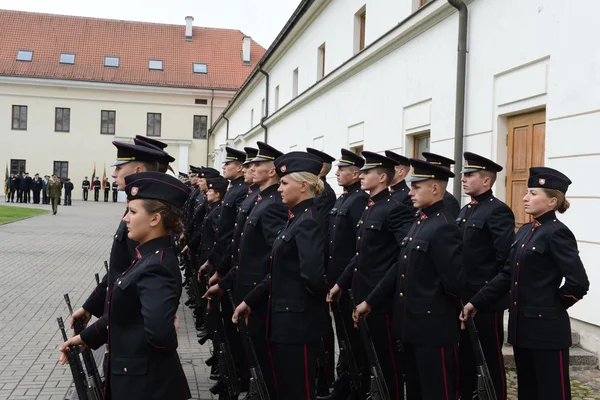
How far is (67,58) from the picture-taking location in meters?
49.1

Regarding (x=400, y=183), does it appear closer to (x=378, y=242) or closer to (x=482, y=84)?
(x=378, y=242)

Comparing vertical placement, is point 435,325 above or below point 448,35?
below

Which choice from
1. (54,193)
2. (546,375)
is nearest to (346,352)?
(546,375)

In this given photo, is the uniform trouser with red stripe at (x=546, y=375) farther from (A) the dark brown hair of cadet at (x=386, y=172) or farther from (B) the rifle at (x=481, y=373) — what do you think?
(A) the dark brown hair of cadet at (x=386, y=172)

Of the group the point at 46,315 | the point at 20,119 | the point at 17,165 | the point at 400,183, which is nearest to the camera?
the point at 400,183

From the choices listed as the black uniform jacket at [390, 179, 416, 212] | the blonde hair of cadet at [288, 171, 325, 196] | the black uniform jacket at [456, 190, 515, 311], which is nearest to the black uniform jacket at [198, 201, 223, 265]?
the black uniform jacket at [390, 179, 416, 212]

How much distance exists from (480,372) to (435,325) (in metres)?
0.45

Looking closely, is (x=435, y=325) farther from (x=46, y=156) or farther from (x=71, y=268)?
(x=46, y=156)

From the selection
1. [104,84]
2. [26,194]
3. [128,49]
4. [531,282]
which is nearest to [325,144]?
[531,282]

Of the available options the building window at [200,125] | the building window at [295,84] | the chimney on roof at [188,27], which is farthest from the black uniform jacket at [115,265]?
the chimney on roof at [188,27]

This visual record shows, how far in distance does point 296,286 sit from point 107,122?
4656 centimetres

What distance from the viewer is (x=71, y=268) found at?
13406mm

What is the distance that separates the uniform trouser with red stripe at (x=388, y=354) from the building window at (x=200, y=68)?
4804 cm

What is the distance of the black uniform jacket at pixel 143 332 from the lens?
312 centimetres
